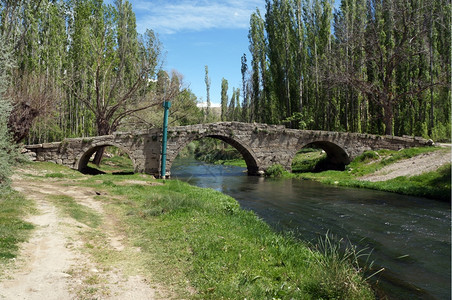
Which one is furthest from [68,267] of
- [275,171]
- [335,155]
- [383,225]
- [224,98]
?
[224,98]

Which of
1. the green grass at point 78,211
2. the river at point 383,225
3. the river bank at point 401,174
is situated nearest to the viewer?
the river at point 383,225

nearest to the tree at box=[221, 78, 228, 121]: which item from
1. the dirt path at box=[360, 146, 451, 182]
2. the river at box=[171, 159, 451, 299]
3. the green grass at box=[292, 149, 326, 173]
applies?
the green grass at box=[292, 149, 326, 173]

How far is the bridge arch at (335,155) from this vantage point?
25.6m

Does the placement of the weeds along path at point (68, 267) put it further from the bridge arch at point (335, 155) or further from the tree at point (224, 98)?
the tree at point (224, 98)

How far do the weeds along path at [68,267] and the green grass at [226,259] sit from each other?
440 millimetres

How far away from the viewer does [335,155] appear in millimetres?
27281

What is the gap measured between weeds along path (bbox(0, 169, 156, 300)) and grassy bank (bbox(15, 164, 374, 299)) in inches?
5.6

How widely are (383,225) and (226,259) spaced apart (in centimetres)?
651

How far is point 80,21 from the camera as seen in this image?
2164 cm

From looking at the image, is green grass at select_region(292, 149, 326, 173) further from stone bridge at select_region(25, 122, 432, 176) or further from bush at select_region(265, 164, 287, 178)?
bush at select_region(265, 164, 287, 178)

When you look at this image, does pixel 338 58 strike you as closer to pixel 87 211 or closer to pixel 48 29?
pixel 48 29

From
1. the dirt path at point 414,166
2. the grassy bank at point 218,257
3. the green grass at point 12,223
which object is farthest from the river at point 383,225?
the green grass at point 12,223

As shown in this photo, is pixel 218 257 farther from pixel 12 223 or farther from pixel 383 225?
pixel 383 225

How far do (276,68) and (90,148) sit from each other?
21.9 m
